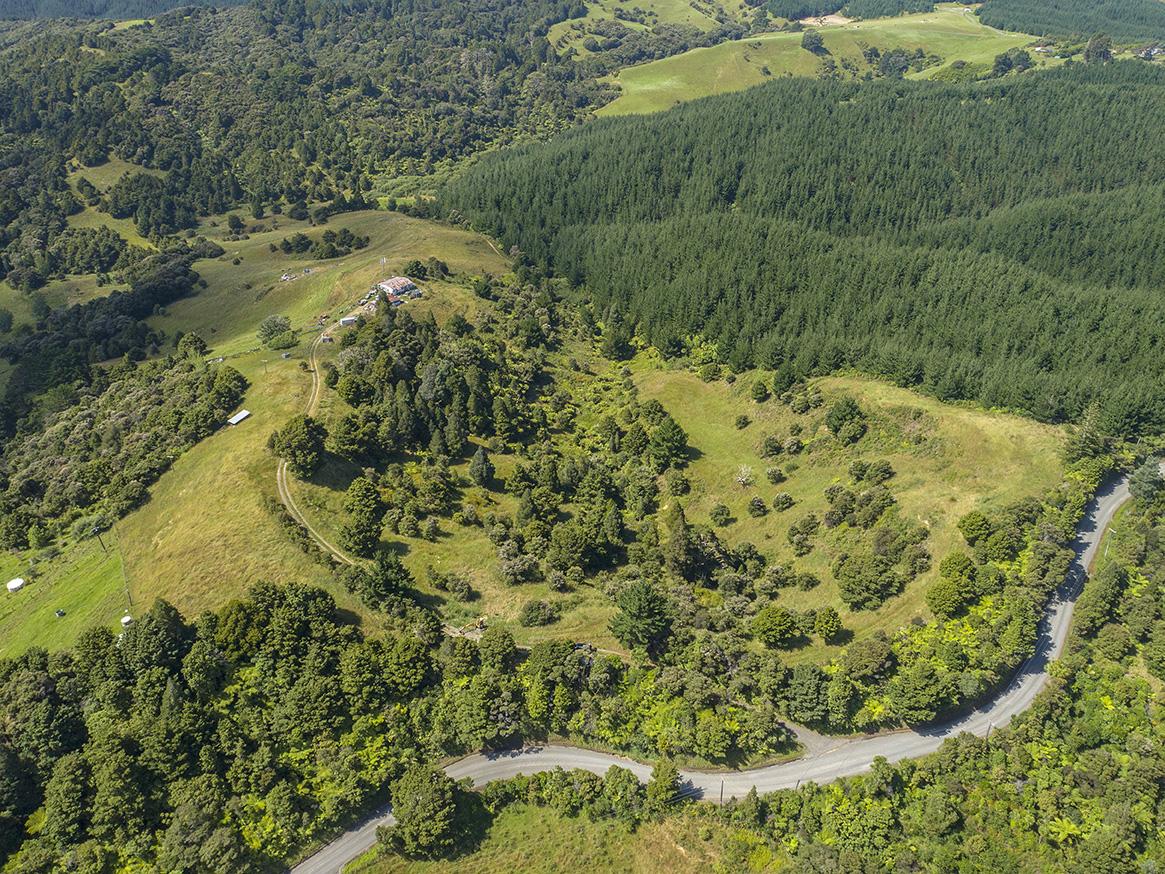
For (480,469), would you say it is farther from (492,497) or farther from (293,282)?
(293,282)

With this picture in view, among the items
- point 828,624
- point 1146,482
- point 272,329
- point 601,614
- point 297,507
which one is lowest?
point 601,614

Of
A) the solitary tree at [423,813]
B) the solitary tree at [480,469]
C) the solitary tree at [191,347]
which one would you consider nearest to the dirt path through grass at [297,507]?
the solitary tree at [480,469]

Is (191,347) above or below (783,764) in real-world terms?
above

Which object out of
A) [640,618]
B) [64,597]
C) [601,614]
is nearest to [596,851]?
[640,618]

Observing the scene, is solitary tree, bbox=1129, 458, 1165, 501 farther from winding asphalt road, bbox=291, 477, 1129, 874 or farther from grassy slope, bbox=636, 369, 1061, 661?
winding asphalt road, bbox=291, 477, 1129, 874

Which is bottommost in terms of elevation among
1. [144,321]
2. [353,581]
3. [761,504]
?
[761,504]

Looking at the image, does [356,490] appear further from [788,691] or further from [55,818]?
[788,691]

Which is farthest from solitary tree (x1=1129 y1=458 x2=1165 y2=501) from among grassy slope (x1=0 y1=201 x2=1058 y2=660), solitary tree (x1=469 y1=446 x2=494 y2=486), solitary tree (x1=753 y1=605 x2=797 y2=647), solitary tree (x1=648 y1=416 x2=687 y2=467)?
solitary tree (x1=469 y1=446 x2=494 y2=486)

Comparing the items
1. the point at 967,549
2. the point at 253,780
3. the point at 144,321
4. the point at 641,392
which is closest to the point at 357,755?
the point at 253,780
